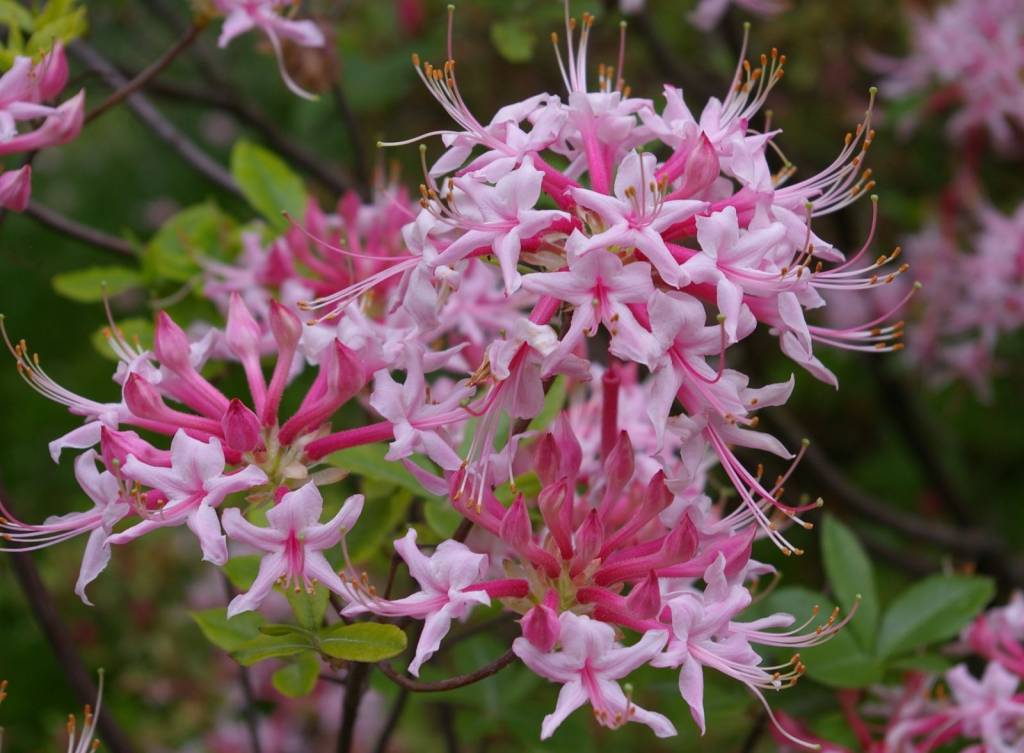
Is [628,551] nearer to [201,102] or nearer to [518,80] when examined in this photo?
[201,102]

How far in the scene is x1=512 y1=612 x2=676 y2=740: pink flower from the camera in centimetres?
129

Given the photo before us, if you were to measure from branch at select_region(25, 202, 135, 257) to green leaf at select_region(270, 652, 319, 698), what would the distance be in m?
0.93

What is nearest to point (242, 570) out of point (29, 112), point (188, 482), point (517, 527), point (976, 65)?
point (188, 482)

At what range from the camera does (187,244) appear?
7.29 feet

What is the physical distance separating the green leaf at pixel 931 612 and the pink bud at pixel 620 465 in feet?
2.35

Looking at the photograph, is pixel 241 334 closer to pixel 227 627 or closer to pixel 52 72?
pixel 227 627

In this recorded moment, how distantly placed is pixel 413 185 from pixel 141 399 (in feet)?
6.44

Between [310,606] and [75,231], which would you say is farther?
[75,231]

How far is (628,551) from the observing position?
4.79 ft

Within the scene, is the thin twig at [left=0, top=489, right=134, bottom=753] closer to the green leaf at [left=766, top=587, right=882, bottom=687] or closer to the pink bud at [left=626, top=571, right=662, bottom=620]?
the pink bud at [left=626, top=571, right=662, bottom=620]

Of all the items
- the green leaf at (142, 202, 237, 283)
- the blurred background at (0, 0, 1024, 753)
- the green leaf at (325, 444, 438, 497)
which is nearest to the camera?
the green leaf at (325, 444, 438, 497)

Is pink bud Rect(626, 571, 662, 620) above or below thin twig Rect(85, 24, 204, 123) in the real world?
below

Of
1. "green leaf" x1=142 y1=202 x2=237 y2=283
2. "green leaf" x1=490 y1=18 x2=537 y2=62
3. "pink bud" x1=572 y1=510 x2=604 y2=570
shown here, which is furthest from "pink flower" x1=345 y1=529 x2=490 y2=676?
"green leaf" x1=490 y1=18 x2=537 y2=62

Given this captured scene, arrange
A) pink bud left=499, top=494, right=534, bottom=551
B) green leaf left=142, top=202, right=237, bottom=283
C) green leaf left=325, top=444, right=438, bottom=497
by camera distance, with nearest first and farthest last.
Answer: pink bud left=499, top=494, right=534, bottom=551 < green leaf left=325, top=444, right=438, bottom=497 < green leaf left=142, top=202, right=237, bottom=283
